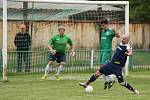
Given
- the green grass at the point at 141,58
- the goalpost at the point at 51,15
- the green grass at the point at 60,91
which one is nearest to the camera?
the green grass at the point at 60,91

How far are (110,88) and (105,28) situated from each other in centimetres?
204

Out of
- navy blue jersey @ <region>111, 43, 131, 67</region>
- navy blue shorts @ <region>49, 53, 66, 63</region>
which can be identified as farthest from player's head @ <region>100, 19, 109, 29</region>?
navy blue shorts @ <region>49, 53, 66, 63</region>

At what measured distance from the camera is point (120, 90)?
707 inches

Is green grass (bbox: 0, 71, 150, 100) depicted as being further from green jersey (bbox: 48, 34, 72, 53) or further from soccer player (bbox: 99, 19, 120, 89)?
green jersey (bbox: 48, 34, 72, 53)

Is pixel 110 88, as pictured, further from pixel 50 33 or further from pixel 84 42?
pixel 84 42

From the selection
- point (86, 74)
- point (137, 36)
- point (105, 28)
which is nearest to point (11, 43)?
point (86, 74)

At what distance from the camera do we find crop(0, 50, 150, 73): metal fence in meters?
24.8

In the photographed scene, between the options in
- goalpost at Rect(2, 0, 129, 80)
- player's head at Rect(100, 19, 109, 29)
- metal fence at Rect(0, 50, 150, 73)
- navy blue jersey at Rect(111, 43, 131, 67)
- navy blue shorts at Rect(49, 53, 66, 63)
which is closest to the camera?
navy blue jersey at Rect(111, 43, 131, 67)

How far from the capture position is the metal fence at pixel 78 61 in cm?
2483

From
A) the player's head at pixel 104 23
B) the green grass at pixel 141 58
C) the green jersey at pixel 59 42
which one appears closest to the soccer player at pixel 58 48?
the green jersey at pixel 59 42

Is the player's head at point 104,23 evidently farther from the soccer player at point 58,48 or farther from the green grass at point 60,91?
the soccer player at point 58,48

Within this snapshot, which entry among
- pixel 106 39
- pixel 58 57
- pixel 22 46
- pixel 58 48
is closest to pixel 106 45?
pixel 106 39

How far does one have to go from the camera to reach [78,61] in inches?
1084

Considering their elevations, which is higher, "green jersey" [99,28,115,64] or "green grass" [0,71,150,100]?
"green jersey" [99,28,115,64]
